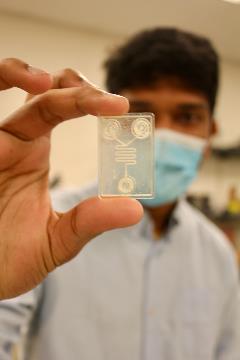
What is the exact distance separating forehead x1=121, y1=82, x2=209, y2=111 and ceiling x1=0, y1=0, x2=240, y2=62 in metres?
0.23

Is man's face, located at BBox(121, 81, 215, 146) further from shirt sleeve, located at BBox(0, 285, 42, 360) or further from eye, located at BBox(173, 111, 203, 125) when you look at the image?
shirt sleeve, located at BBox(0, 285, 42, 360)

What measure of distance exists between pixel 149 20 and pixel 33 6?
13 cm

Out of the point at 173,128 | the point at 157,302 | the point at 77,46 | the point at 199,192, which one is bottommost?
the point at 199,192

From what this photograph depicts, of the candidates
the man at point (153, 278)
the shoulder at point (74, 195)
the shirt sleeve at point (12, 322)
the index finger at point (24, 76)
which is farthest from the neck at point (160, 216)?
the index finger at point (24, 76)

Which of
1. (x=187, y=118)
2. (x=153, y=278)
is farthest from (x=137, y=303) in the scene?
(x=187, y=118)

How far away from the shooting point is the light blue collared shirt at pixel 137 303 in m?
0.74

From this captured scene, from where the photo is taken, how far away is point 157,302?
80cm

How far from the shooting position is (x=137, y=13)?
410 mm

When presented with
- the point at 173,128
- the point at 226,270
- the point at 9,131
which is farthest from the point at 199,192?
the point at 9,131

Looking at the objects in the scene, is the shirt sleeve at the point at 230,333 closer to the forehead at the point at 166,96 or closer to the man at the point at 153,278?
the man at the point at 153,278

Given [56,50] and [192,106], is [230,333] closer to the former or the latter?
[192,106]

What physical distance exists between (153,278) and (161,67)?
445mm

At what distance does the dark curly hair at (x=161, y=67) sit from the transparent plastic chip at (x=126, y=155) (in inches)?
12.3

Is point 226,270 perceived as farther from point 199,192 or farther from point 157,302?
point 199,192
